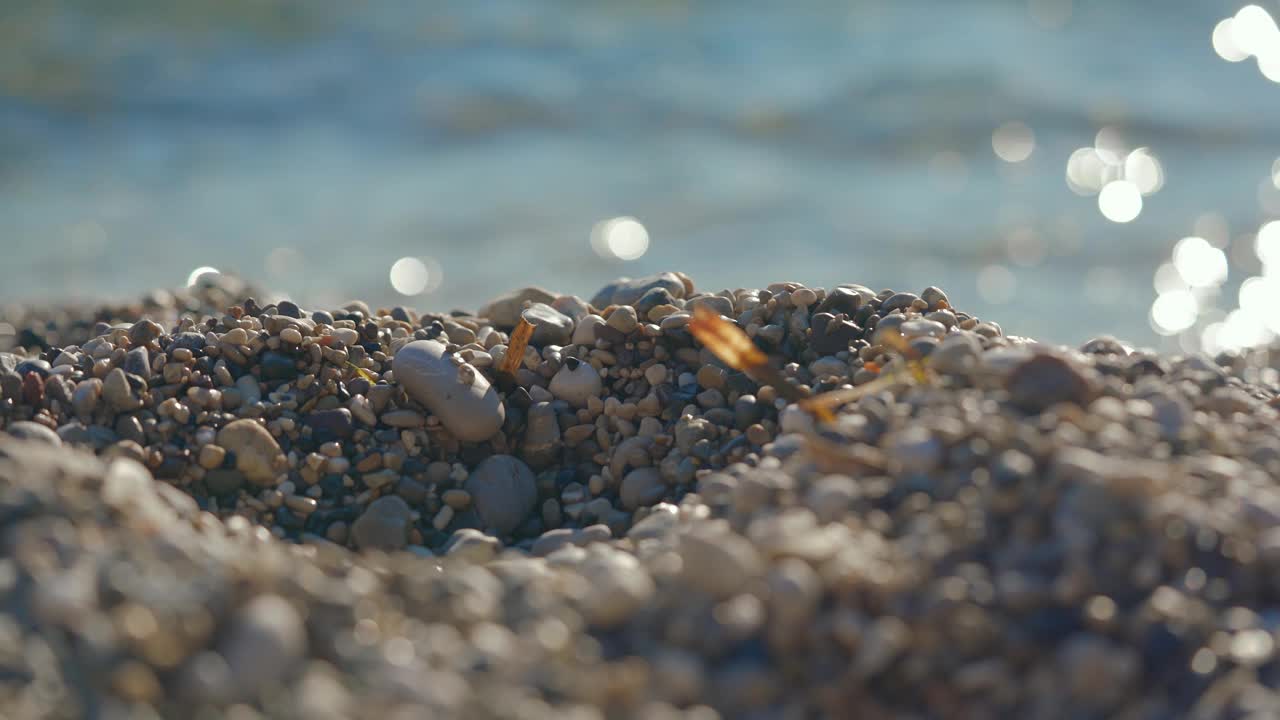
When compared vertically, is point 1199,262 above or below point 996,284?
above

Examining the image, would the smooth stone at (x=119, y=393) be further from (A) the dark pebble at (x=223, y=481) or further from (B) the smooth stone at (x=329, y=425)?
Result: (B) the smooth stone at (x=329, y=425)

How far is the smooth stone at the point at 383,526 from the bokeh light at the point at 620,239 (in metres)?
4.71

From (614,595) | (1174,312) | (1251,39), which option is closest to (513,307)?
(614,595)

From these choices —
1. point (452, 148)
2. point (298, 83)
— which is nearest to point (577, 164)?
point (452, 148)

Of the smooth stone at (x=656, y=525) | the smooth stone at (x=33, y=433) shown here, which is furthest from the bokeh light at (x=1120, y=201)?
the smooth stone at (x=33, y=433)

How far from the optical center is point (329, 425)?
2406 millimetres

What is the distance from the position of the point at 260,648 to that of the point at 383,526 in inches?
38.3

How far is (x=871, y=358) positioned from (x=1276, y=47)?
9.03 metres

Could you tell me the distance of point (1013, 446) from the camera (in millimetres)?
1687

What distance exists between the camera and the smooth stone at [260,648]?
1.31 meters

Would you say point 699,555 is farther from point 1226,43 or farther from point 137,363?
point 1226,43

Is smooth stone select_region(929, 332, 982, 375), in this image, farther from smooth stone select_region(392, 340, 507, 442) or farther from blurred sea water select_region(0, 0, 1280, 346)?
blurred sea water select_region(0, 0, 1280, 346)

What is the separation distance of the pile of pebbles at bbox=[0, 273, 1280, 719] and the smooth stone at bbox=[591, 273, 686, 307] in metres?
0.50

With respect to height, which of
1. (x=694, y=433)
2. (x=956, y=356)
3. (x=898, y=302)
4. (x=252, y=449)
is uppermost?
(x=898, y=302)
